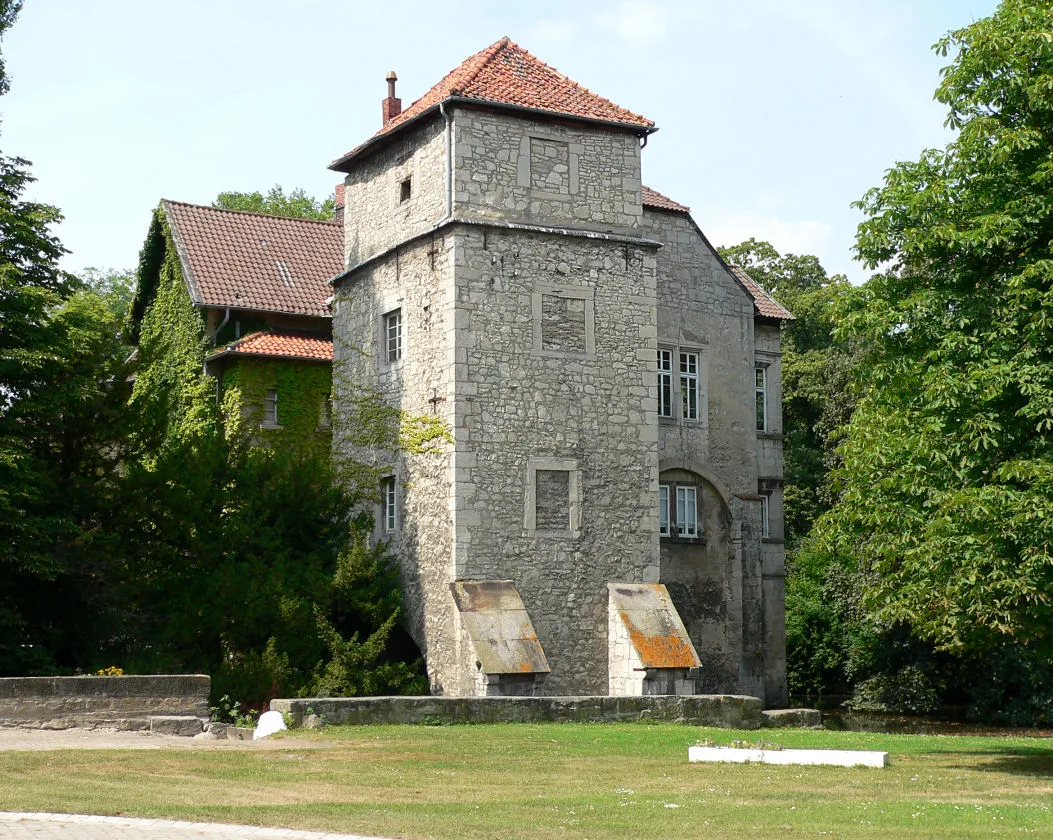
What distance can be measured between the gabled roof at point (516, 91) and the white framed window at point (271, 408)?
21.4 ft

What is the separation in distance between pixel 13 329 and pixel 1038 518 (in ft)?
52.1

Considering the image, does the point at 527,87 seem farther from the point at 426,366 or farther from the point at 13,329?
the point at 13,329

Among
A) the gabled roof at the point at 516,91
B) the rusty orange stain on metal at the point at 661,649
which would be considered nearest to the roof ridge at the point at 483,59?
the gabled roof at the point at 516,91

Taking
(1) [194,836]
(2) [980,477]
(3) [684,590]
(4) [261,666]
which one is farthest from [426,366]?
(1) [194,836]

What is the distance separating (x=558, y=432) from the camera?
24719 mm

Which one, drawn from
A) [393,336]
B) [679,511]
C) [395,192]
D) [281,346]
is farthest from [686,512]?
[281,346]

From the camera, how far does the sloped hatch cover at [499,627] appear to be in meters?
22.6

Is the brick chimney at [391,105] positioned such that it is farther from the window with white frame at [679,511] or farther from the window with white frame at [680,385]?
the window with white frame at [679,511]

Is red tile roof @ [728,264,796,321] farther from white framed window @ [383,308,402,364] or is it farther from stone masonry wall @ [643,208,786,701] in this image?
white framed window @ [383,308,402,364]

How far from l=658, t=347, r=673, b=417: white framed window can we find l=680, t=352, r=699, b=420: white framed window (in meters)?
0.35

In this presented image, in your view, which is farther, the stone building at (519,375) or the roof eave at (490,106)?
the roof eave at (490,106)

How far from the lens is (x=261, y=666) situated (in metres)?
22.0

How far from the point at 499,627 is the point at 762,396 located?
39.6 ft

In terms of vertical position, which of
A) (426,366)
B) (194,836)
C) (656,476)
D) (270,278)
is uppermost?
(270,278)
